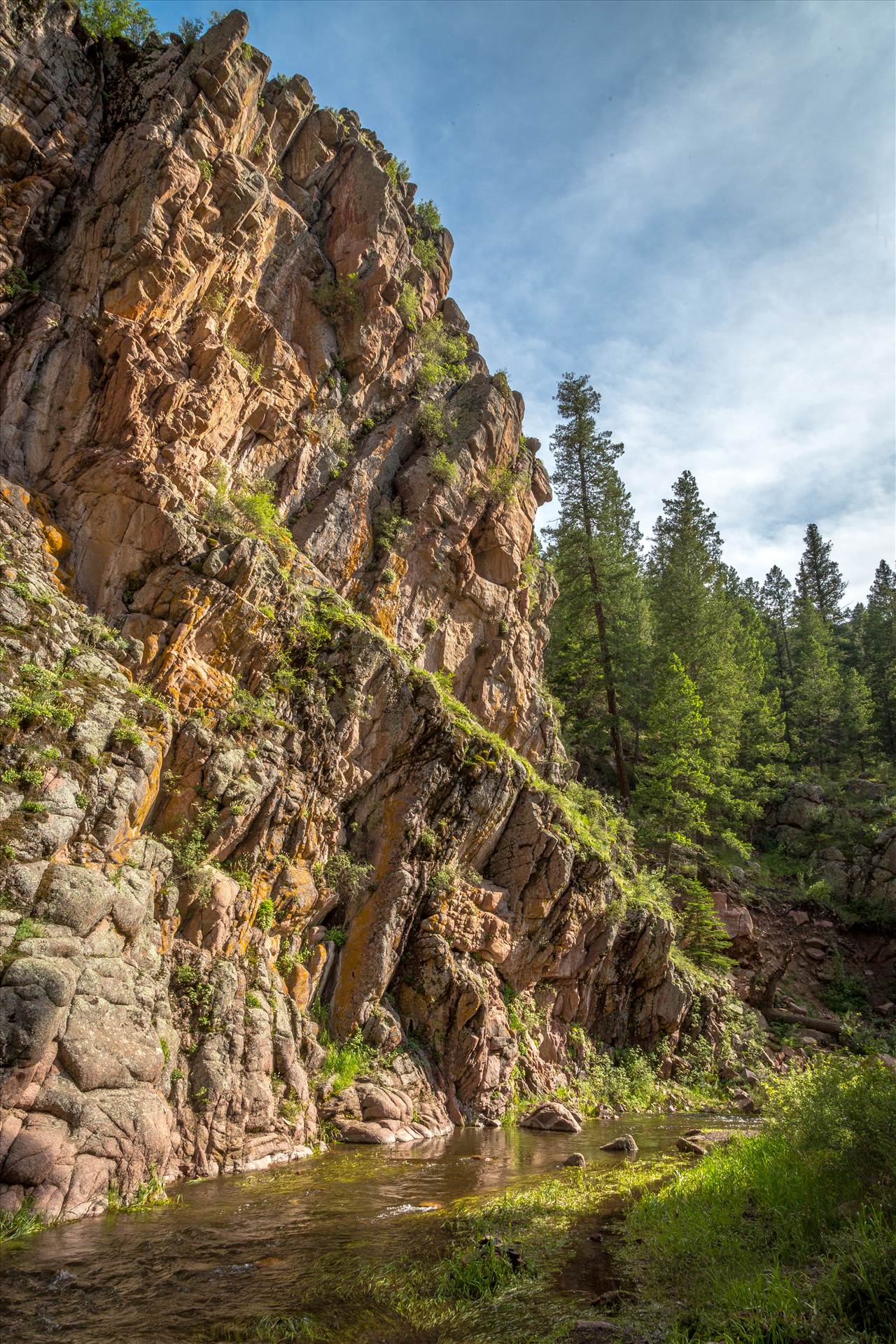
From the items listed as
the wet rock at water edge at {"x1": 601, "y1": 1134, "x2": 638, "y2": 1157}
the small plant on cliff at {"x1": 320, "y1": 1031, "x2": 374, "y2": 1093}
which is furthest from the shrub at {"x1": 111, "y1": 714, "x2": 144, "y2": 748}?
the wet rock at water edge at {"x1": 601, "y1": 1134, "x2": 638, "y2": 1157}

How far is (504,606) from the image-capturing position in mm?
30109

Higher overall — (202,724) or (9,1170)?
(202,724)

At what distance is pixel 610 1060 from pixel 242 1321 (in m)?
20.7

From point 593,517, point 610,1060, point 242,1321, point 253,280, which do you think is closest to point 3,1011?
point 242,1321

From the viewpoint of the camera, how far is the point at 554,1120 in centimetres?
1892

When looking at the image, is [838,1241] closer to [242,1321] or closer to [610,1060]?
[242,1321]

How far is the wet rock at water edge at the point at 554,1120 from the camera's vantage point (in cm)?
1866

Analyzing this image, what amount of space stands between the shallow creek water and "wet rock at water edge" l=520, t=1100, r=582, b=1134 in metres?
5.23

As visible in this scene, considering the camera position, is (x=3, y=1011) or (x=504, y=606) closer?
(x=3, y=1011)

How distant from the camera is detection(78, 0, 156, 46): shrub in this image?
23.1m

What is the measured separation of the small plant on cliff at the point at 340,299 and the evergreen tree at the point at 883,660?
48313 millimetres

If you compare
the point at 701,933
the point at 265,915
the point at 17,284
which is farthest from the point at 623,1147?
the point at 17,284

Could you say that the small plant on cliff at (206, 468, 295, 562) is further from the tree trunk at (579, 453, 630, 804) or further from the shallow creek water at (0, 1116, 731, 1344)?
the tree trunk at (579, 453, 630, 804)

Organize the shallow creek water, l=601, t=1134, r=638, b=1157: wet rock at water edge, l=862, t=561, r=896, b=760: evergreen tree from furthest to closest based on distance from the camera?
l=862, t=561, r=896, b=760: evergreen tree
l=601, t=1134, r=638, b=1157: wet rock at water edge
the shallow creek water
